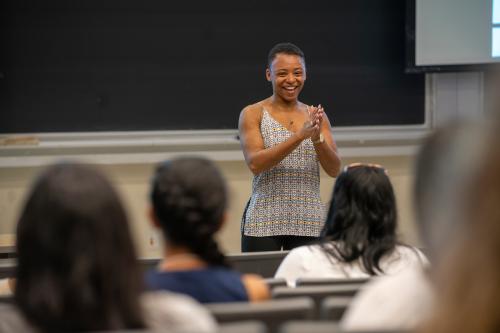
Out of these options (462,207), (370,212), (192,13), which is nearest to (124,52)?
(192,13)

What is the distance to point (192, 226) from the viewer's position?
191cm

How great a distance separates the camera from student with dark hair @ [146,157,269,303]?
188 cm

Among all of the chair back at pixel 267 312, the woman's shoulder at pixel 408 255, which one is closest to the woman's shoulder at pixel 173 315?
the chair back at pixel 267 312

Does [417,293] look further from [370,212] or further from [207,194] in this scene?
[370,212]

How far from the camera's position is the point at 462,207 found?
3.50ft

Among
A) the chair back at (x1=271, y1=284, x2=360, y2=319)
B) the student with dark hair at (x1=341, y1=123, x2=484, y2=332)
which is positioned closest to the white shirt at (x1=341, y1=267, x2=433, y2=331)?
the student with dark hair at (x1=341, y1=123, x2=484, y2=332)

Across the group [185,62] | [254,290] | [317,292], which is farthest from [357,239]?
[185,62]

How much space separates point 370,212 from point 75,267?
1386 mm

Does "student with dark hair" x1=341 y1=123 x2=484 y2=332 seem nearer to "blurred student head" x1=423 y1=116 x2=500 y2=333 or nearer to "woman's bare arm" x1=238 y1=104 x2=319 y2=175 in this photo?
"blurred student head" x1=423 y1=116 x2=500 y2=333

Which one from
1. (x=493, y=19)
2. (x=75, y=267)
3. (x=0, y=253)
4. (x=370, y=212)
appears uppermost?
(x=493, y=19)

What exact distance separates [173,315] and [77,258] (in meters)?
0.22

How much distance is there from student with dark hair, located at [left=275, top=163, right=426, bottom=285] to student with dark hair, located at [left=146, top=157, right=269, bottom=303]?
1.98 ft

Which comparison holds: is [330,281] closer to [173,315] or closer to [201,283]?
[201,283]

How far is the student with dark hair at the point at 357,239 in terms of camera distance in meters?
2.51
